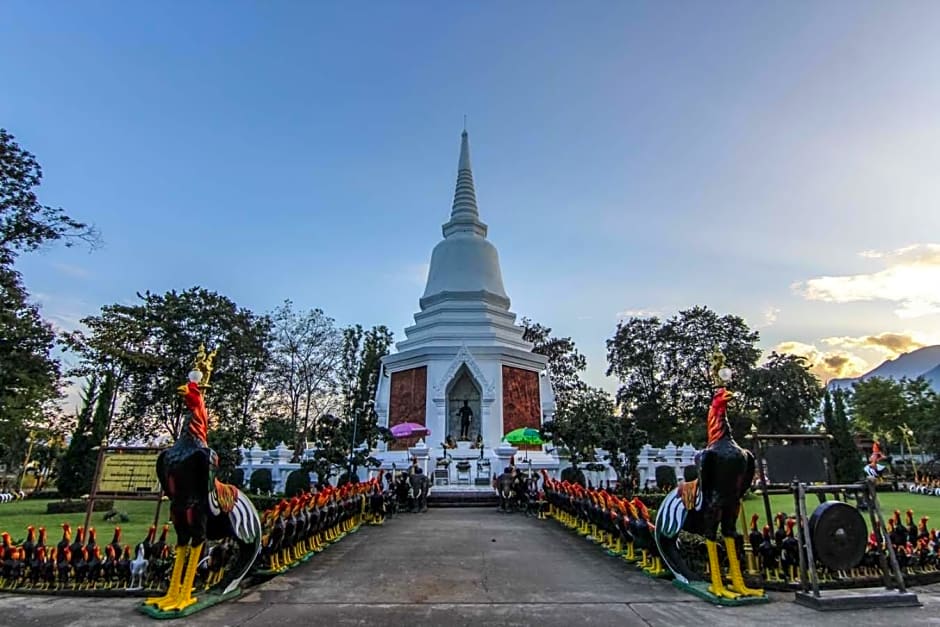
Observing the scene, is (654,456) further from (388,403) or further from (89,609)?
(89,609)

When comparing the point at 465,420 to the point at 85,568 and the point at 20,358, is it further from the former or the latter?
the point at 85,568

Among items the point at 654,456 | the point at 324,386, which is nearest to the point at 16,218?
the point at 324,386

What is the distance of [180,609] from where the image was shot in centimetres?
575

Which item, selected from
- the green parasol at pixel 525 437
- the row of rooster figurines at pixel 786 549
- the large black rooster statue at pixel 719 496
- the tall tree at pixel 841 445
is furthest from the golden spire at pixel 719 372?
the tall tree at pixel 841 445

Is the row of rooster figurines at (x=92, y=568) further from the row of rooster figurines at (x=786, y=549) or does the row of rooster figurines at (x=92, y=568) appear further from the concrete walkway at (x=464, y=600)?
the row of rooster figurines at (x=786, y=549)

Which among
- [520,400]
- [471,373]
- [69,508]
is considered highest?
[471,373]

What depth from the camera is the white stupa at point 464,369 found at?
24141 mm

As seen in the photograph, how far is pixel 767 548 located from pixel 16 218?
21083 mm

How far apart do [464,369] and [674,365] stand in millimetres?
18208

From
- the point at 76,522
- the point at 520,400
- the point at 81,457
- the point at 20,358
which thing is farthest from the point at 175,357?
the point at 520,400

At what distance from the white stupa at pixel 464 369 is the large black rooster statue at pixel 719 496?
46.3 feet

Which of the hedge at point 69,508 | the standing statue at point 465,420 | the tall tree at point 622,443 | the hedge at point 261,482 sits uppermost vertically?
the standing statue at point 465,420

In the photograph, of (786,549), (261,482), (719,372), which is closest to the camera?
(719,372)

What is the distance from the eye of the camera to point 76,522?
15.3 m
